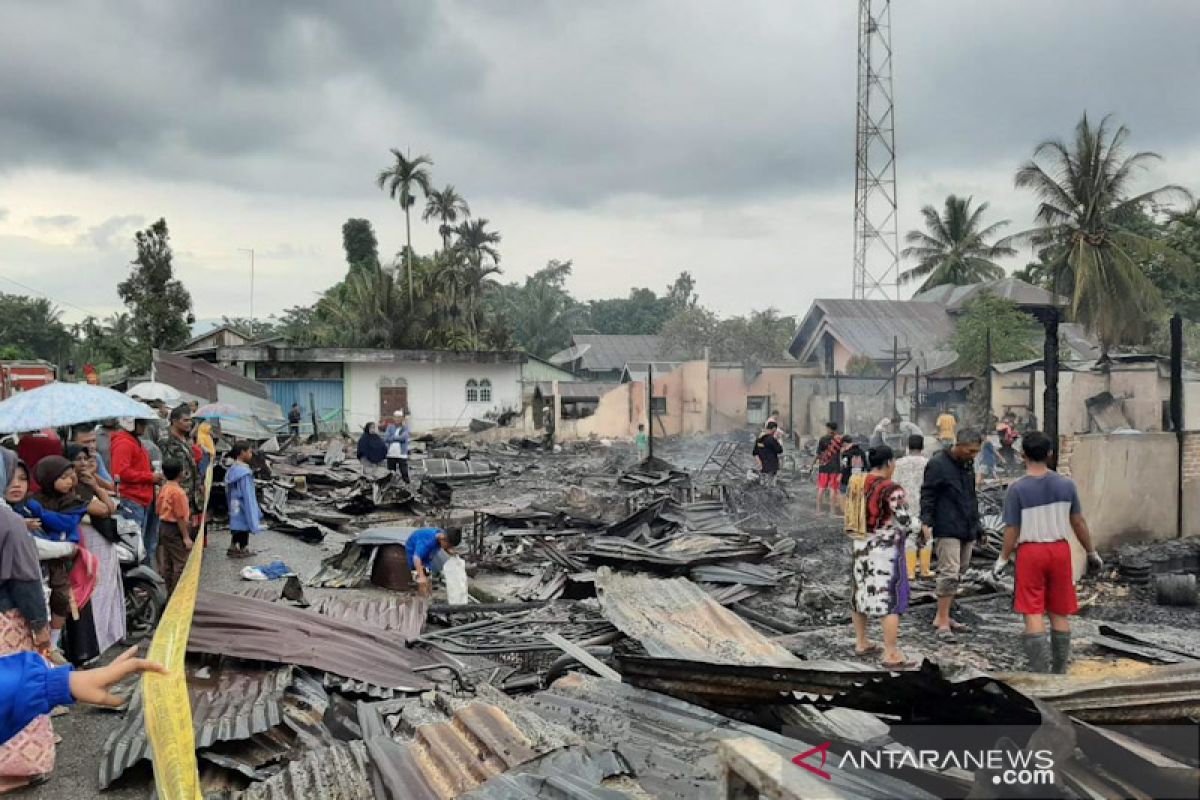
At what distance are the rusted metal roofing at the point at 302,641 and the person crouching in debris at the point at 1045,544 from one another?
3.95m

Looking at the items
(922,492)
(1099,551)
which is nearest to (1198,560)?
(1099,551)

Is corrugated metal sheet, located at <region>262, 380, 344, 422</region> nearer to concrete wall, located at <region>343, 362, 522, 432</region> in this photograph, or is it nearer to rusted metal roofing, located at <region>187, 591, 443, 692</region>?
concrete wall, located at <region>343, 362, 522, 432</region>

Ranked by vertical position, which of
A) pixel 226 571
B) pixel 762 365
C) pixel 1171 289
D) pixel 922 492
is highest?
pixel 1171 289

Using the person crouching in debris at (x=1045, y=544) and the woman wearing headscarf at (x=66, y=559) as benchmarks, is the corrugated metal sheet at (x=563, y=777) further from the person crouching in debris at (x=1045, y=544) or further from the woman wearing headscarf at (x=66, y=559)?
the woman wearing headscarf at (x=66, y=559)

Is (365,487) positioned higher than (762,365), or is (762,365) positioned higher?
(762,365)

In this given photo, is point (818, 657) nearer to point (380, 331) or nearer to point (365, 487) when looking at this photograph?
point (365, 487)

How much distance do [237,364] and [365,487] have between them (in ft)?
63.3

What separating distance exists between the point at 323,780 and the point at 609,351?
1660 inches

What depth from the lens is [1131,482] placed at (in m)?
9.09

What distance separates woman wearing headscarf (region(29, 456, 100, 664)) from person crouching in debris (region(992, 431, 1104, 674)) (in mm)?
6079

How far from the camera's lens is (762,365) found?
1134 inches

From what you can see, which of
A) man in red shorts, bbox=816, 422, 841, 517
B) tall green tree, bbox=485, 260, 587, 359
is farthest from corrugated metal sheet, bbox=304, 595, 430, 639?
tall green tree, bbox=485, 260, 587, 359

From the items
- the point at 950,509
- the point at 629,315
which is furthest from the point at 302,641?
the point at 629,315

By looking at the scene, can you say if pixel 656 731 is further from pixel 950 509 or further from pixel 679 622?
pixel 950 509
